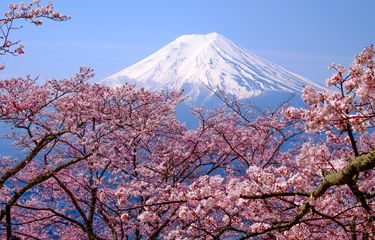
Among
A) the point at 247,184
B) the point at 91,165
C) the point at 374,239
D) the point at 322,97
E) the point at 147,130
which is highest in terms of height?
the point at 147,130

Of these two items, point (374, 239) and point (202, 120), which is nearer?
point (374, 239)

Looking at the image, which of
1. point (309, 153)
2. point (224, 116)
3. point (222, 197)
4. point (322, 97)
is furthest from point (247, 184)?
point (224, 116)

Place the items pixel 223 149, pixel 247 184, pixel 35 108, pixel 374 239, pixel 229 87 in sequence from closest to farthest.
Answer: pixel 374 239
pixel 247 184
pixel 35 108
pixel 223 149
pixel 229 87

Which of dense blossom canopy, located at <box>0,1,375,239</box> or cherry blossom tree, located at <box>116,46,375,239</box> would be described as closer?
cherry blossom tree, located at <box>116,46,375,239</box>

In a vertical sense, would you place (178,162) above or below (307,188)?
above

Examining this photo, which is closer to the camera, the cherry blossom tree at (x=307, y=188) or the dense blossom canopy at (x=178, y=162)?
the cherry blossom tree at (x=307, y=188)

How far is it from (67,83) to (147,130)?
244cm

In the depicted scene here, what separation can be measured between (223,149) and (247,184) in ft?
21.8

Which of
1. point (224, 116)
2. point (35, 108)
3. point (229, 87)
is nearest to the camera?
point (35, 108)

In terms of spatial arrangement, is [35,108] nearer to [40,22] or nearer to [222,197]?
[40,22]

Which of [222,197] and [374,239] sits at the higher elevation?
[222,197]

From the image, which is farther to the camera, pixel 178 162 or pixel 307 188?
pixel 178 162

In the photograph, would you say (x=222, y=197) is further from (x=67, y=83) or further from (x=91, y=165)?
(x=67, y=83)

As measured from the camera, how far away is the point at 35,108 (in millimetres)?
7930
